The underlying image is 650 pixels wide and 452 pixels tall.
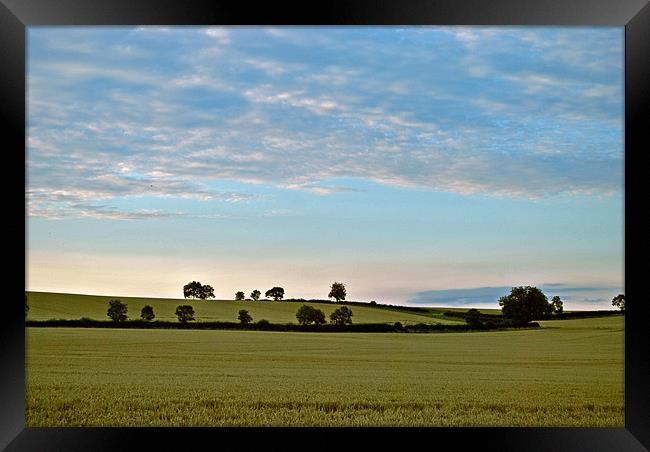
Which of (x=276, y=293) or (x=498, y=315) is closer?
(x=276, y=293)

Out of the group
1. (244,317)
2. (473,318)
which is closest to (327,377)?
(473,318)

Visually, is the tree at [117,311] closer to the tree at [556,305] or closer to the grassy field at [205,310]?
the grassy field at [205,310]

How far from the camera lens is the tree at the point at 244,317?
16.6 meters

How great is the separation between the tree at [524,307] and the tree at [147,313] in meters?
7.99

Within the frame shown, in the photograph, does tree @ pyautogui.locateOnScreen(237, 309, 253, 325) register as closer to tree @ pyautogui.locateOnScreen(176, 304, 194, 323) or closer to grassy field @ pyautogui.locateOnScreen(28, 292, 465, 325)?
grassy field @ pyautogui.locateOnScreen(28, 292, 465, 325)

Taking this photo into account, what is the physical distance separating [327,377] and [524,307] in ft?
23.2

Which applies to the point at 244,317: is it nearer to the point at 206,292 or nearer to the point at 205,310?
the point at 205,310

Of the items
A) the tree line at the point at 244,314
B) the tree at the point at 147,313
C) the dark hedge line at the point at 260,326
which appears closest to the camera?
the dark hedge line at the point at 260,326

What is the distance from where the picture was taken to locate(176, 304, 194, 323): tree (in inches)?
635

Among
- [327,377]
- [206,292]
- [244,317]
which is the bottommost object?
[327,377]

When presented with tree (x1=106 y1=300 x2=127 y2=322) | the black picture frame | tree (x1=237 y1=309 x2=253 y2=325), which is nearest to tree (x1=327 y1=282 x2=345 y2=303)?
tree (x1=237 y1=309 x2=253 y2=325)

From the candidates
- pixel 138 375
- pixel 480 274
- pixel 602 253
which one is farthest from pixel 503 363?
pixel 138 375

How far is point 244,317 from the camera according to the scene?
16.9m

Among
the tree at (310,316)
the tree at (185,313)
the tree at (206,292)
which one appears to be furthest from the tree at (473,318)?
the tree at (185,313)
